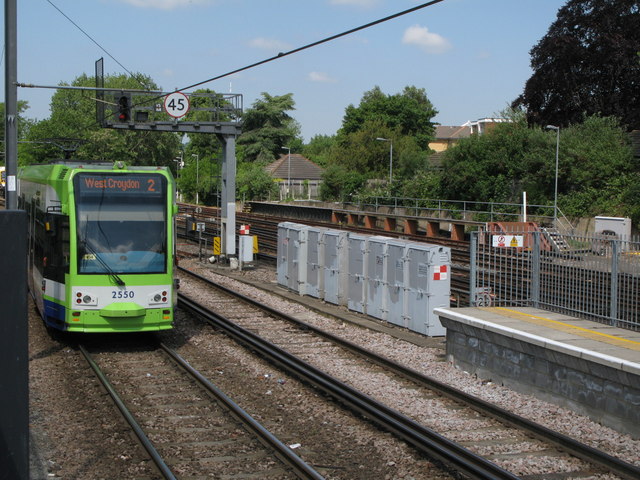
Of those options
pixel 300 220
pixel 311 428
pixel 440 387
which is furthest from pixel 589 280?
pixel 300 220

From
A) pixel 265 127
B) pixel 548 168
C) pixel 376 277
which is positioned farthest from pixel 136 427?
pixel 265 127

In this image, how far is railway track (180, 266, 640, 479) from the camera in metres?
7.45

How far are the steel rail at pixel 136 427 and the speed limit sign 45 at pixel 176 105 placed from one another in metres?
13.3

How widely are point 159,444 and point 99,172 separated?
235 inches

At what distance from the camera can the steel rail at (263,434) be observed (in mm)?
7337

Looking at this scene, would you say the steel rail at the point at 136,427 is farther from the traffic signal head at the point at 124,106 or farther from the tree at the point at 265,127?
the tree at the point at 265,127

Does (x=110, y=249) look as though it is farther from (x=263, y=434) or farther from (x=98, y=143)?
(x=98, y=143)

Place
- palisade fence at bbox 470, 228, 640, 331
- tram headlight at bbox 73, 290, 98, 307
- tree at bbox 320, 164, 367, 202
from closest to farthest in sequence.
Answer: palisade fence at bbox 470, 228, 640, 331 → tram headlight at bbox 73, 290, 98, 307 → tree at bbox 320, 164, 367, 202

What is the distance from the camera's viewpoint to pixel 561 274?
39.4ft

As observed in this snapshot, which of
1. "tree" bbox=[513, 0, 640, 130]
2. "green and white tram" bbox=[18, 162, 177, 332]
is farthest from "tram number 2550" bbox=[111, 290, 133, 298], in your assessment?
"tree" bbox=[513, 0, 640, 130]

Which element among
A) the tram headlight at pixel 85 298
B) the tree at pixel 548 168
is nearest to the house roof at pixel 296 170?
the tree at pixel 548 168

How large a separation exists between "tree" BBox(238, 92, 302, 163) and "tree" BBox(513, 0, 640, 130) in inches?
1829

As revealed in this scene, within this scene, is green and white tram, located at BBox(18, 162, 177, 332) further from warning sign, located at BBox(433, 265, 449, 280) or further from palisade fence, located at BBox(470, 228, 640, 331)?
palisade fence, located at BBox(470, 228, 640, 331)

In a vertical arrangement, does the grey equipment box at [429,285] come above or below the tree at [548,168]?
below
